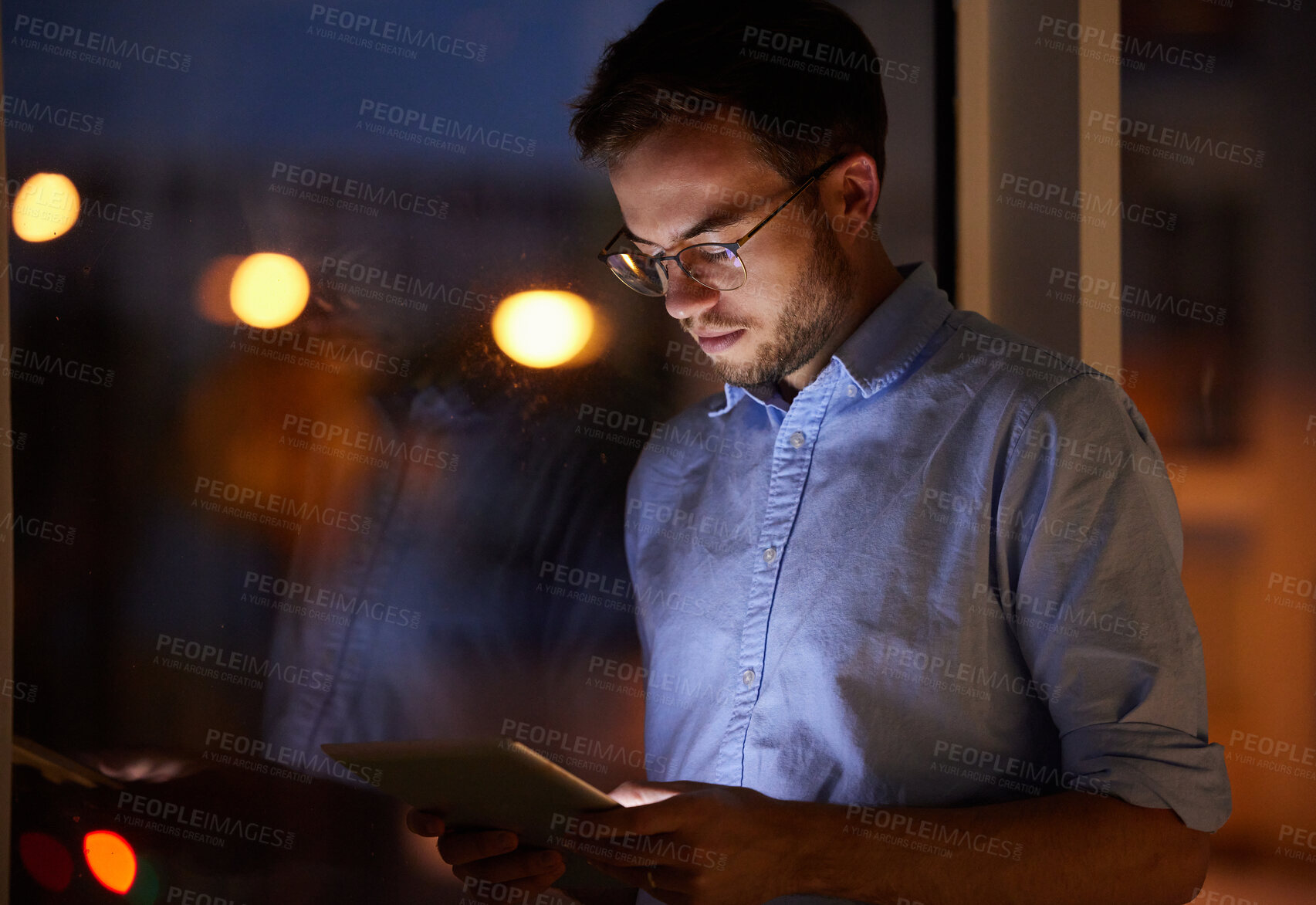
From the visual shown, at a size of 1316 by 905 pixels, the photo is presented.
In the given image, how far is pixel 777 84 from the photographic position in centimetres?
111

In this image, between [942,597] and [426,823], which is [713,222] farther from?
[426,823]

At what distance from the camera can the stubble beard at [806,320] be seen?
1.12m

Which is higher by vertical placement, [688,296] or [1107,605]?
[688,296]

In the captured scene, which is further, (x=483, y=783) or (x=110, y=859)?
(x=110, y=859)

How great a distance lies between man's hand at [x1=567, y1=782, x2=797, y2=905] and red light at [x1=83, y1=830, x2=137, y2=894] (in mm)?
629

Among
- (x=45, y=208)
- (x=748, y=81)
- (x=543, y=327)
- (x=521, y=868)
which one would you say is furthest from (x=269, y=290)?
(x=521, y=868)

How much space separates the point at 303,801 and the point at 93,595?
370 mm

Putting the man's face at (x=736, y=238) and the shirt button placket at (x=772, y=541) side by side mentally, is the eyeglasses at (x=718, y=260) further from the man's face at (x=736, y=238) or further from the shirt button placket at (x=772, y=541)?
the shirt button placket at (x=772, y=541)

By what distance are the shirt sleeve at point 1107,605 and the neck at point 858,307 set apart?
27 centimetres

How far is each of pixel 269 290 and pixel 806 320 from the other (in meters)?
0.69

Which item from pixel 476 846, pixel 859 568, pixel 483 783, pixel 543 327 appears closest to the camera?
pixel 483 783

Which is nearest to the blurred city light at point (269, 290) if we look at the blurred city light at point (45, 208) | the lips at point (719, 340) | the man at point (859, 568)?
the blurred city light at point (45, 208)

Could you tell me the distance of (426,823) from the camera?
94cm

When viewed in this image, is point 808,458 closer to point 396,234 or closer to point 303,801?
point 396,234
